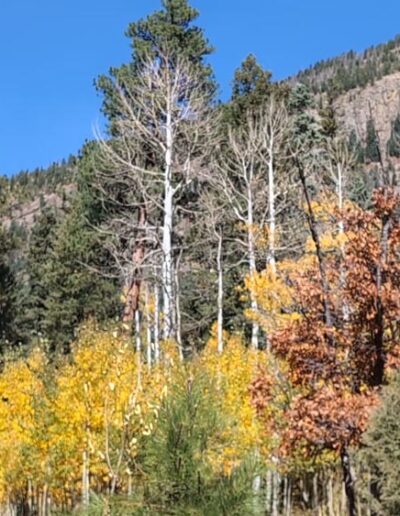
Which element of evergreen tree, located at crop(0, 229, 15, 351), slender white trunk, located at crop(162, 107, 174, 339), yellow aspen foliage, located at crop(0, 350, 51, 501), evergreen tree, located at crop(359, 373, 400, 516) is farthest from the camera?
evergreen tree, located at crop(0, 229, 15, 351)

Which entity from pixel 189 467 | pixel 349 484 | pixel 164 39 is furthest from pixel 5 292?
pixel 189 467

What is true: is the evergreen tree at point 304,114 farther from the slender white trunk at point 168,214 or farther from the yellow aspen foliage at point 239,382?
the yellow aspen foliage at point 239,382

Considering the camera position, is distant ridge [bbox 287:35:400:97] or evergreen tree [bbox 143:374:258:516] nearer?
evergreen tree [bbox 143:374:258:516]

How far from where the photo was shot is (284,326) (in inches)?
364

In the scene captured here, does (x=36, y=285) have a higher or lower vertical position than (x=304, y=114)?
lower

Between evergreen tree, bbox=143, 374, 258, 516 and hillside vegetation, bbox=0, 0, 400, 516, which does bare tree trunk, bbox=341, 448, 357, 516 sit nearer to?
hillside vegetation, bbox=0, 0, 400, 516

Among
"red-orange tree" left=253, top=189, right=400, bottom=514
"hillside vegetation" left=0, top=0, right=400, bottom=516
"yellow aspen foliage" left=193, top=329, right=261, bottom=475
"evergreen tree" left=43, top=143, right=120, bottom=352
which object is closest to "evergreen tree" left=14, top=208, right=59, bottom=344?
"evergreen tree" left=43, top=143, right=120, bottom=352

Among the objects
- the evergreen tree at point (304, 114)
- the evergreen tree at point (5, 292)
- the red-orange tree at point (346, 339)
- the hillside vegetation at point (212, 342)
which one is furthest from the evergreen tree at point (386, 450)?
the evergreen tree at point (5, 292)

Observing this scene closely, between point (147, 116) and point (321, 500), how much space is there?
10363 millimetres

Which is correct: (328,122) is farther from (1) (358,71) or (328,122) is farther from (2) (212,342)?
(1) (358,71)

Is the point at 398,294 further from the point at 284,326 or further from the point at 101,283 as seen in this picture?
the point at 101,283

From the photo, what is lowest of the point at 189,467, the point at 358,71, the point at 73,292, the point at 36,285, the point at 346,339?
the point at 189,467

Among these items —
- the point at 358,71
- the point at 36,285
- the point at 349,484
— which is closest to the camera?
the point at 349,484

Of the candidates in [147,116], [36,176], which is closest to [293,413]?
[147,116]
